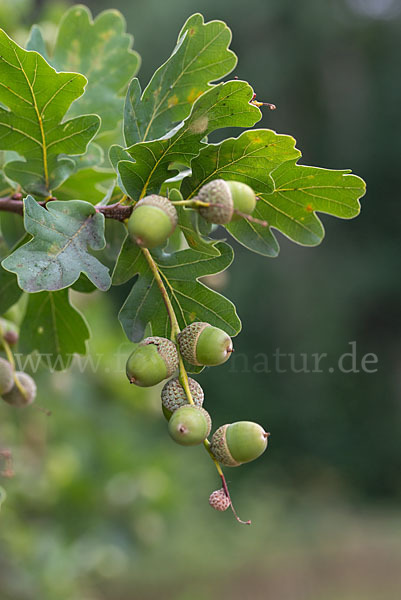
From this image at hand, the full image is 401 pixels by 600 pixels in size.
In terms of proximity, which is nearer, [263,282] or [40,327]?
[40,327]

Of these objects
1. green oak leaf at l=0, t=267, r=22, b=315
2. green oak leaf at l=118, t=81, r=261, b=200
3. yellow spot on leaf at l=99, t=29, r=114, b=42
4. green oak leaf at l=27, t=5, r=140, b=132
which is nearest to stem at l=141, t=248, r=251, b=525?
green oak leaf at l=118, t=81, r=261, b=200

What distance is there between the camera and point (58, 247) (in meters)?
0.95

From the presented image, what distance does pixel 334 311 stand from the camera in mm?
12180

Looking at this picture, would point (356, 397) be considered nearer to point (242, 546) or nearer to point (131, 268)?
point (242, 546)

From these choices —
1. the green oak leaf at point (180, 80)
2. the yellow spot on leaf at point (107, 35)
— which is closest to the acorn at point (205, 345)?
the green oak leaf at point (180, 80)

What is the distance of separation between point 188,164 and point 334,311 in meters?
11.4

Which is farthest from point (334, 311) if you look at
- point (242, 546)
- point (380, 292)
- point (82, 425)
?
point (82, 425)

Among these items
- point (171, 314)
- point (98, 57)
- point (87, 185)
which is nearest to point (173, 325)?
point (171, 314)

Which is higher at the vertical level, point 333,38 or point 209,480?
point 333,38

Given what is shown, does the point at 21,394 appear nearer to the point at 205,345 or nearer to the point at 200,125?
the point at 205,345

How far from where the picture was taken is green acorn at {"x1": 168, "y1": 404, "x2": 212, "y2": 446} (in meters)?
0.85

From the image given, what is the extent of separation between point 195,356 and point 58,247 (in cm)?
23

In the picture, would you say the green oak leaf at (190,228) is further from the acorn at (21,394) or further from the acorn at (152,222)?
the acorn at (21,394)

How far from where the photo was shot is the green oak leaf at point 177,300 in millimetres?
1093
